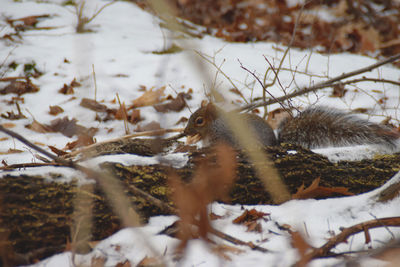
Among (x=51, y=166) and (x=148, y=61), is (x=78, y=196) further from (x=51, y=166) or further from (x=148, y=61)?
(x=148, y=61)

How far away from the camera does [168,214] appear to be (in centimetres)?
149

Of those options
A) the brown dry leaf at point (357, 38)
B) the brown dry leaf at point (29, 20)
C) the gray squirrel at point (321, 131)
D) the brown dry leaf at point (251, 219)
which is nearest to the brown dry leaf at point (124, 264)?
the brown dry leaf at point (251, 219)

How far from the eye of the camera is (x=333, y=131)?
2.12m

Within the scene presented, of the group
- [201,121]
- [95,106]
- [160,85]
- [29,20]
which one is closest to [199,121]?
[201,121]

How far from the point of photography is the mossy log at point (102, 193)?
48.7 inches

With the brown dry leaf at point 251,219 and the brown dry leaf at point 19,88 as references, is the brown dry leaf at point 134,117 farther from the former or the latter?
the brown dry leaf at point 251,219

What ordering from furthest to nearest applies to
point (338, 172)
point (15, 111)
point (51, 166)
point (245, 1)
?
point (245, 1), point (15, 111), point (338, 172), point (51, 166)

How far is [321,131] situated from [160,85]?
5.95ft

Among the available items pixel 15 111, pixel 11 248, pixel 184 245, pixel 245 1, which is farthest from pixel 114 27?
pixel 184 245

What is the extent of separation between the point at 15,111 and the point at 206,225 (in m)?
3.24

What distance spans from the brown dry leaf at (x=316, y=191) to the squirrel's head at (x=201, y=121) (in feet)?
3.95

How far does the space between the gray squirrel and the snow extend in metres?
0.13

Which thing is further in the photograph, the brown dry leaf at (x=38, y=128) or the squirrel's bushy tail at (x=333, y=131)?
the brown dry leaf at (x=38, y=128)

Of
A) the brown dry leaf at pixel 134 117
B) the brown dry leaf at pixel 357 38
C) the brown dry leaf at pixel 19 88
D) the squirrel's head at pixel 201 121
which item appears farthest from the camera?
the brown dry leaf at pixel 357 38
